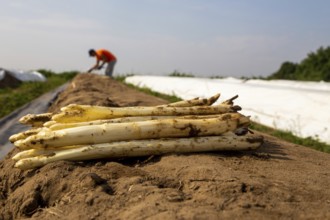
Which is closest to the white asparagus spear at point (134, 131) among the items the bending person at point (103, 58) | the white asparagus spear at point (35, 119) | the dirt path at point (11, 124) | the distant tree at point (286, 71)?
the white asparagus spear at point (35, 119)

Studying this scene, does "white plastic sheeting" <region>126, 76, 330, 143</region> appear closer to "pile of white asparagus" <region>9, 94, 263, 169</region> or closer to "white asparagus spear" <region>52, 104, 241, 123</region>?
"white asparagus spear" <region>52, 104, 241, 123</region>

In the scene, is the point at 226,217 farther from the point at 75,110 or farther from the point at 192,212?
the point at 75,110

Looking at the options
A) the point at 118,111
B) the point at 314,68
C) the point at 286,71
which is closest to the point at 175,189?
the point at 118,111

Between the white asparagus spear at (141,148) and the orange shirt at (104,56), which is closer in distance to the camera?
the white asparagus spear at (141,148)

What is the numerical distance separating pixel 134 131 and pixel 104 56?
13.5 meters

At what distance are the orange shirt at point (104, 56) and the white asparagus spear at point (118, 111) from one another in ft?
42.2

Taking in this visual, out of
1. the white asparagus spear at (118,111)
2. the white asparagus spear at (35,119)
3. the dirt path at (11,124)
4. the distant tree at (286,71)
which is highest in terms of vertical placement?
the white asparagus spear at (118,111)

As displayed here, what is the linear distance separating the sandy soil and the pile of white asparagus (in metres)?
0.09

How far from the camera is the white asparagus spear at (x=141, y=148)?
348 cm

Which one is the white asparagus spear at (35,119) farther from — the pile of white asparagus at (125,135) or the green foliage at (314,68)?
the green foliage at (314,68)

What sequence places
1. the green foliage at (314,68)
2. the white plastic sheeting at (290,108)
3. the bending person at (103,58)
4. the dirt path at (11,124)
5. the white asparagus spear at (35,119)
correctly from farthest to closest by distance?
the green foliage at (314,68) → the bending person at (103,58) → the white plastic sheeting at (290,108) → the dirt path at (11,124) → the white asparagus spear at (35,119)

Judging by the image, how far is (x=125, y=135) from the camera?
141 inches

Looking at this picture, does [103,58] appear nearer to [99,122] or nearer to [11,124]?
[11,124]

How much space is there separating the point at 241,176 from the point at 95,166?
115 centimetres
